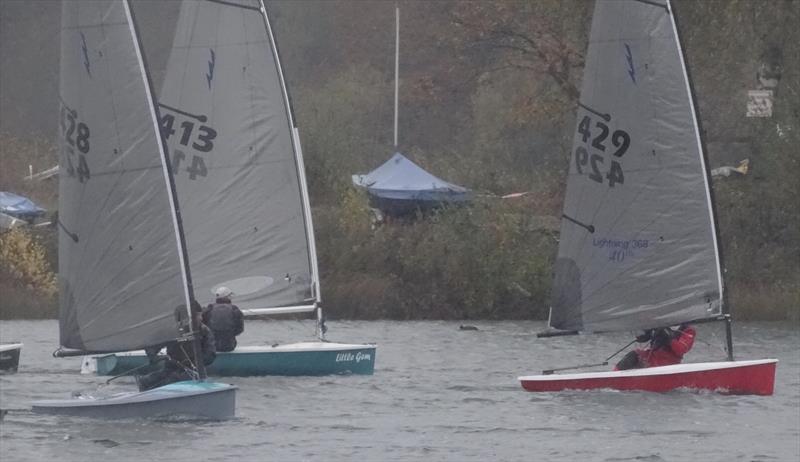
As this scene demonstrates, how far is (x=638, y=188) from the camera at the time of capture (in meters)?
24.8

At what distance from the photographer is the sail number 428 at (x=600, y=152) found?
976 inches

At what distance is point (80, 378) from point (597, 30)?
8.88 meters

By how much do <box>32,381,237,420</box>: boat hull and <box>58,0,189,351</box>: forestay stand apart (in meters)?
0.75

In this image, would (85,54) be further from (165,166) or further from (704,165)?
(704,165)

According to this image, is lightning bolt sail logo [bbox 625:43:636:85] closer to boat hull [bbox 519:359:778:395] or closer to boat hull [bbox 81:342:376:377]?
boat hull [bbox 519:359:778:395]

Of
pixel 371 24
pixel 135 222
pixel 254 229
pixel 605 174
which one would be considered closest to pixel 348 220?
pixel 254 229

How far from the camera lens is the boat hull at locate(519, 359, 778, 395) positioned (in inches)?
930

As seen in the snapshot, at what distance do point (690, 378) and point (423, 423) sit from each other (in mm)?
3668

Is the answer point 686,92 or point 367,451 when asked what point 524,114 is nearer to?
point 686,92

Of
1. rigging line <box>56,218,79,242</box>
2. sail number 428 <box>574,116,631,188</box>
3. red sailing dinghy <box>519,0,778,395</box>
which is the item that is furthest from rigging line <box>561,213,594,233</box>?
rigging line <box>56,218,79,242</box>

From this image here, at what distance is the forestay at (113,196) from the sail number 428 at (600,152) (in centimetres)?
668

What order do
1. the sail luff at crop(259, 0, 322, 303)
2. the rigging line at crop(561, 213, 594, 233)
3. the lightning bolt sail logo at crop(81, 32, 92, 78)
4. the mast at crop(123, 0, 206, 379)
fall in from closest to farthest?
the mast at crop(123, 0, 206, 379) < the lightning bolt sail logo at crop(81, 32, 92, 78) < the rigging line at crop(561, 213, 594, 233) < the sail luff at crop(259, 0, 322, 303)

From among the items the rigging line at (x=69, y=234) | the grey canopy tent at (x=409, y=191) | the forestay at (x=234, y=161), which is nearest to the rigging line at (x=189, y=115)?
the forestay at (x=234, y=161)

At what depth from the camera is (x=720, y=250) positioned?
79.8 feet
